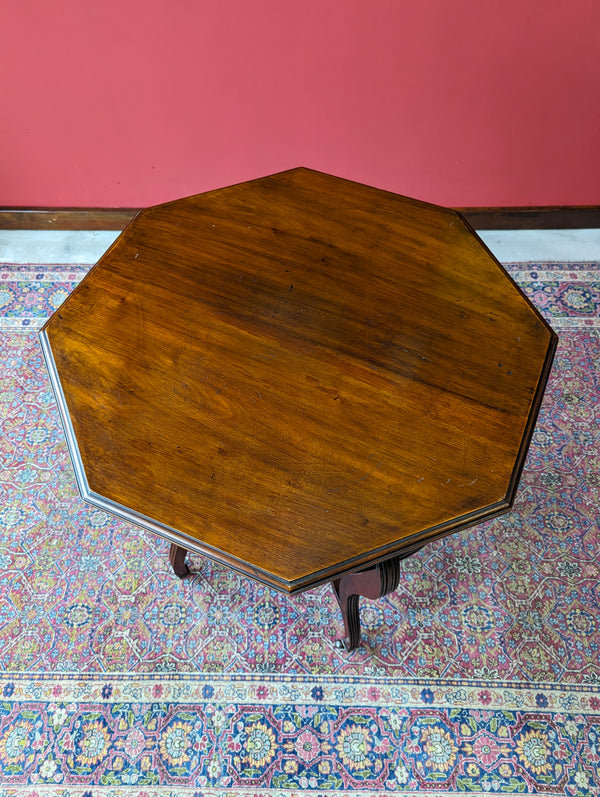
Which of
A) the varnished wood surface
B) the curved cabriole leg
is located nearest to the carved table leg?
the curved cabriole leg

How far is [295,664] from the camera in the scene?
170 centimetres

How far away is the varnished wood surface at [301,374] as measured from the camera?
1.17 m

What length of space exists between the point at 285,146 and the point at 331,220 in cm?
94

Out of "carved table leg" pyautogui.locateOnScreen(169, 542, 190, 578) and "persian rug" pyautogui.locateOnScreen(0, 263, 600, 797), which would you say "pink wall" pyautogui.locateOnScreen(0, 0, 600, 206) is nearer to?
"persian rug" pyautogui.locateOnScreen(0, 263, 600, 797)

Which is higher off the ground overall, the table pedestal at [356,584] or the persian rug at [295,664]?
the table pedestal at [356,584]

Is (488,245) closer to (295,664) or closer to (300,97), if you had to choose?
(300,97)

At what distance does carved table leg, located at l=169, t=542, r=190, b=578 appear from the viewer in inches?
67.6

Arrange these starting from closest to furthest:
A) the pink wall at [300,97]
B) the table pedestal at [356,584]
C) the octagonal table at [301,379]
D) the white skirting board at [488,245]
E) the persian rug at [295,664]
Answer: the octagonal table at [301,379]
the table pedestal at [356,584]
the persian rug at [295,664]
the pink wall at [300,97]
the white skirting board at [488,245]

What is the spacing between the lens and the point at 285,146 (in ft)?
7.94

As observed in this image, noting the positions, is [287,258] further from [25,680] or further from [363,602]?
[25,680]

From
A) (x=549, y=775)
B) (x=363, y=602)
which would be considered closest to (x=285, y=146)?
(x=363, y=602)

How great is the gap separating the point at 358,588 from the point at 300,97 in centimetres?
174

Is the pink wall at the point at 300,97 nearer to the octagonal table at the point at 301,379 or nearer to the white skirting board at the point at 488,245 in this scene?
the white skirting board at the point at 488,245

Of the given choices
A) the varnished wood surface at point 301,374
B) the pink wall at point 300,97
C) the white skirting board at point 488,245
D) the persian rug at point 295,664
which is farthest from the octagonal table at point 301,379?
the white skirting board at point 488,245
